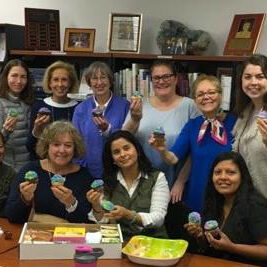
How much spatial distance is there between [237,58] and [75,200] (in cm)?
169

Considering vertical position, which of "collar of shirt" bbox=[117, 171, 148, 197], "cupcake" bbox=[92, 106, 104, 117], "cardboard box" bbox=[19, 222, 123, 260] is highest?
"cupcake" bbox=[92, 106, 104, 117]

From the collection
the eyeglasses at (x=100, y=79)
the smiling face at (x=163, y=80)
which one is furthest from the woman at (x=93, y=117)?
the smiling face at (x=163, y=80)

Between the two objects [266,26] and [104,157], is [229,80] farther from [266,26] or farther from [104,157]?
[104,157]

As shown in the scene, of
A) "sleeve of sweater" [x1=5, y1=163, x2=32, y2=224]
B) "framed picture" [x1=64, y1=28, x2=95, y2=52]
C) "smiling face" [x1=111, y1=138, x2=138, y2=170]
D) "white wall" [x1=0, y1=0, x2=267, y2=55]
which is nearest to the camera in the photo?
"sleeve of sweater" [x1=5, y1=163, x2=32, y2=224]

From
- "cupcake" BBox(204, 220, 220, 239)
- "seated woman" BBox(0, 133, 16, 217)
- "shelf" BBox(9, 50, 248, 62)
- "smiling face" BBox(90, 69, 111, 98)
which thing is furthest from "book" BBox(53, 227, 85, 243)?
"shelf" BBox(9, 50, 248, 62)

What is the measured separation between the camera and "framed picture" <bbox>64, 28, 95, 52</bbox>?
4.08 meters

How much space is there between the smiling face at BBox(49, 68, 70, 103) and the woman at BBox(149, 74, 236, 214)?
3.28 feet

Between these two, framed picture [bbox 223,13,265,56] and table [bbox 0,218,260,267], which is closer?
table [bbox 0,218,260,267]

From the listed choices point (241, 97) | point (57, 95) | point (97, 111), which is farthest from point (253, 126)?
point (57, 95)

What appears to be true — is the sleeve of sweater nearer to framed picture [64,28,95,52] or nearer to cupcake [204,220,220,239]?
cupcake [204,220,220,239]

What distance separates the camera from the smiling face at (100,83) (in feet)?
10.7

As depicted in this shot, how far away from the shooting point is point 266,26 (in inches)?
143

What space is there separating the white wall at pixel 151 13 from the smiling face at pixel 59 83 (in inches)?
36.9

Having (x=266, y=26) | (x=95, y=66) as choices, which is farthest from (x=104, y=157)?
(x=266, y=26)
